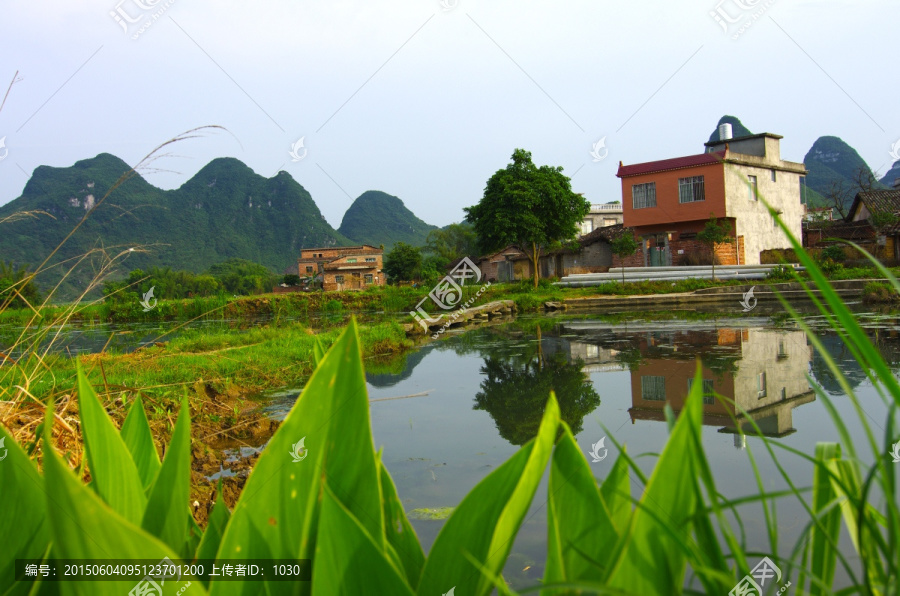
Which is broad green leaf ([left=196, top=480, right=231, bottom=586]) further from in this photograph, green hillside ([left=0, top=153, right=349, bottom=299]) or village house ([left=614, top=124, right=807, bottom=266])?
green hillside ([left=0, top=153, right=349, bottom=299])

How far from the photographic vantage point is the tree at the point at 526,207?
758 inches

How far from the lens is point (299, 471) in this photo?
532mm

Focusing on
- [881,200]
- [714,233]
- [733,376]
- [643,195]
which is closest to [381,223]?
[881,200]

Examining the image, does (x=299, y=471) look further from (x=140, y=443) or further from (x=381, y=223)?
(x=381, y=223)

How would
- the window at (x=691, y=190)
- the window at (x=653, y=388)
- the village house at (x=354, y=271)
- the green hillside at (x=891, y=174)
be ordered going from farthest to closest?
the green hillside at (x=891, y=174) < the village house at (x=354, y=271) < the window at (x=691, y=190) < the window at (x=653, y=388)

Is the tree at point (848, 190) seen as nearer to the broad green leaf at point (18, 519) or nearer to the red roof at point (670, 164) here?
the red roof at point (670, 164)

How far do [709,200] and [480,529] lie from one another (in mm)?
21634

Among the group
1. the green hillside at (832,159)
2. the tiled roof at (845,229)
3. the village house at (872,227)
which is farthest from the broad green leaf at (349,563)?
the green hillside at (832,159)

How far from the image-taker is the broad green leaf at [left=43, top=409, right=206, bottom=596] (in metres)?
0.41

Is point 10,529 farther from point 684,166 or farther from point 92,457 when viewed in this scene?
point 684,166

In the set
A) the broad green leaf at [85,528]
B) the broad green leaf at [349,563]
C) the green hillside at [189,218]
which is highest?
the green hillside at [189,218]

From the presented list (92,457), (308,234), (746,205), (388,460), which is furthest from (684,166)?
(308,234)

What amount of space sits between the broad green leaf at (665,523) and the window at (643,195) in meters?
22.3

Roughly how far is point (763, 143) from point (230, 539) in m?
24.7
